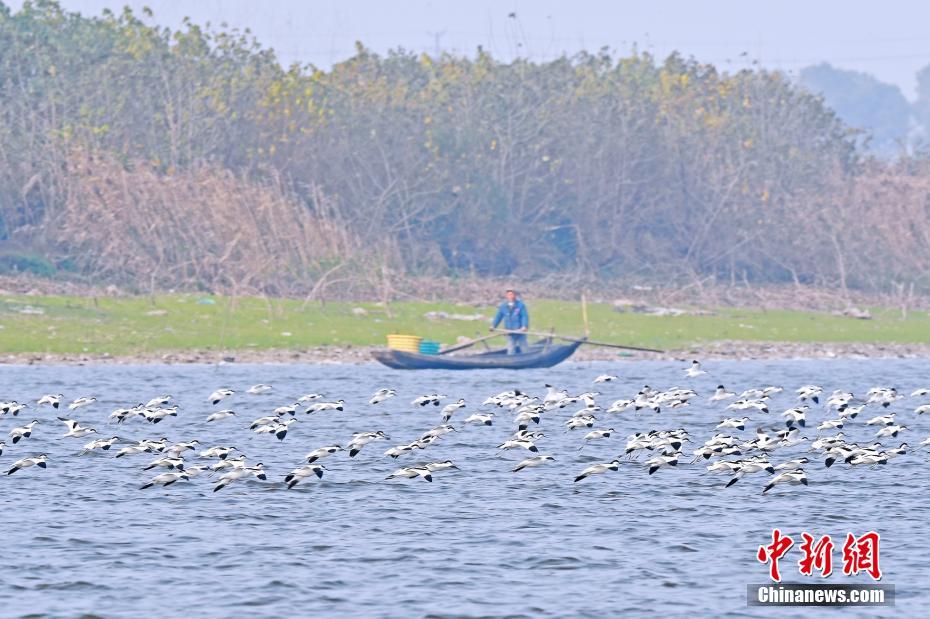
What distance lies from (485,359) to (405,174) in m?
25.7

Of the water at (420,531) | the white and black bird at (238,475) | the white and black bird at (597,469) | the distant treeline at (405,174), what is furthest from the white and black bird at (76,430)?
the distant treeline at (405,174)

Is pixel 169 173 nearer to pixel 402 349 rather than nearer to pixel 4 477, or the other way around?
pixel 402 349

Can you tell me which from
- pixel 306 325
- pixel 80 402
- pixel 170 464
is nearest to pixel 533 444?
pixel 170 464

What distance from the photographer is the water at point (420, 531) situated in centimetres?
2028

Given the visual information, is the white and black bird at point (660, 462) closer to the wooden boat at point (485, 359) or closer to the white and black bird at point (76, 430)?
the white and black bird at point (76, 430)

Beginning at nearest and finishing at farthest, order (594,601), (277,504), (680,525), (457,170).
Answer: (594,601) < (680,525) < (277,504) < (457,170)

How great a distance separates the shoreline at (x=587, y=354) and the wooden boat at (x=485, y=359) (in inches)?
118

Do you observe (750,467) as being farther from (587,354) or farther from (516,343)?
(587,354)

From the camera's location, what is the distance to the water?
66.5ft

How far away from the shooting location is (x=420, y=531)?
24594 millimetres

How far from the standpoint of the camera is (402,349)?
157ft

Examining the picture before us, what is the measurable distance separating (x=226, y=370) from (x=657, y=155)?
34548mm

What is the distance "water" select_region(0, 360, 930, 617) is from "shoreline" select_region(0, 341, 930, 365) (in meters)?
10.0

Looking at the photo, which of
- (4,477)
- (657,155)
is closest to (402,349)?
(4,477)
